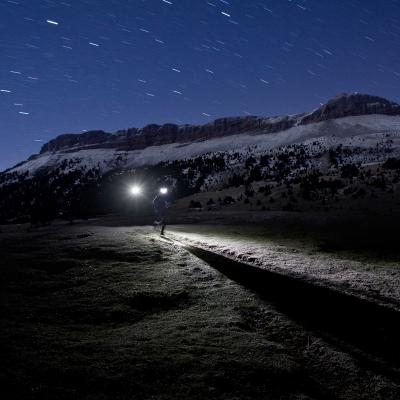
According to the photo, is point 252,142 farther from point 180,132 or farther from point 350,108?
point 180,132

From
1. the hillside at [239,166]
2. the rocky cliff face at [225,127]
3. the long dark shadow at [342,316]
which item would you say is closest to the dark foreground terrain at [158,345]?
the long dark shadow at [342,316]

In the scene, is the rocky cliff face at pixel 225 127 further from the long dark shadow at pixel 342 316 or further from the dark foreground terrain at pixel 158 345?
the dark foreground terrain at pixel 158 345

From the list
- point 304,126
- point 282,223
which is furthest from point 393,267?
point 304,126

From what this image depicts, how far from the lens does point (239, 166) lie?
67562mm

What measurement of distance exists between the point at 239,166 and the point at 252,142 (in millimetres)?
26004

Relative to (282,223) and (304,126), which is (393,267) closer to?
(282,223)

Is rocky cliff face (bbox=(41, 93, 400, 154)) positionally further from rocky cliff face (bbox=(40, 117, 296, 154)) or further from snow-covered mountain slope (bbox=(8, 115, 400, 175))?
snow-covered mountain slope (bbox=(8, 115, 400, 175))

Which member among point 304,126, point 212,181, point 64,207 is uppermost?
point 304,126

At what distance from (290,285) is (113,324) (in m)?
3.41

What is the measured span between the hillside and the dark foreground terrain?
20880 mm

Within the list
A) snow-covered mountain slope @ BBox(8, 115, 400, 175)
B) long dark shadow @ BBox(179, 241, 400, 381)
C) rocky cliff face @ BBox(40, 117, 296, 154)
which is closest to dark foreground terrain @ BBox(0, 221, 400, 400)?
long dark shadow @ BBox(179, 241, 400, 381)

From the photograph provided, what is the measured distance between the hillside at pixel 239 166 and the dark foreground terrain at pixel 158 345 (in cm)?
2088

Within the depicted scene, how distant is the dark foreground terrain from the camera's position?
3.46 m

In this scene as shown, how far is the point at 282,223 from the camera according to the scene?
58.5 feet
